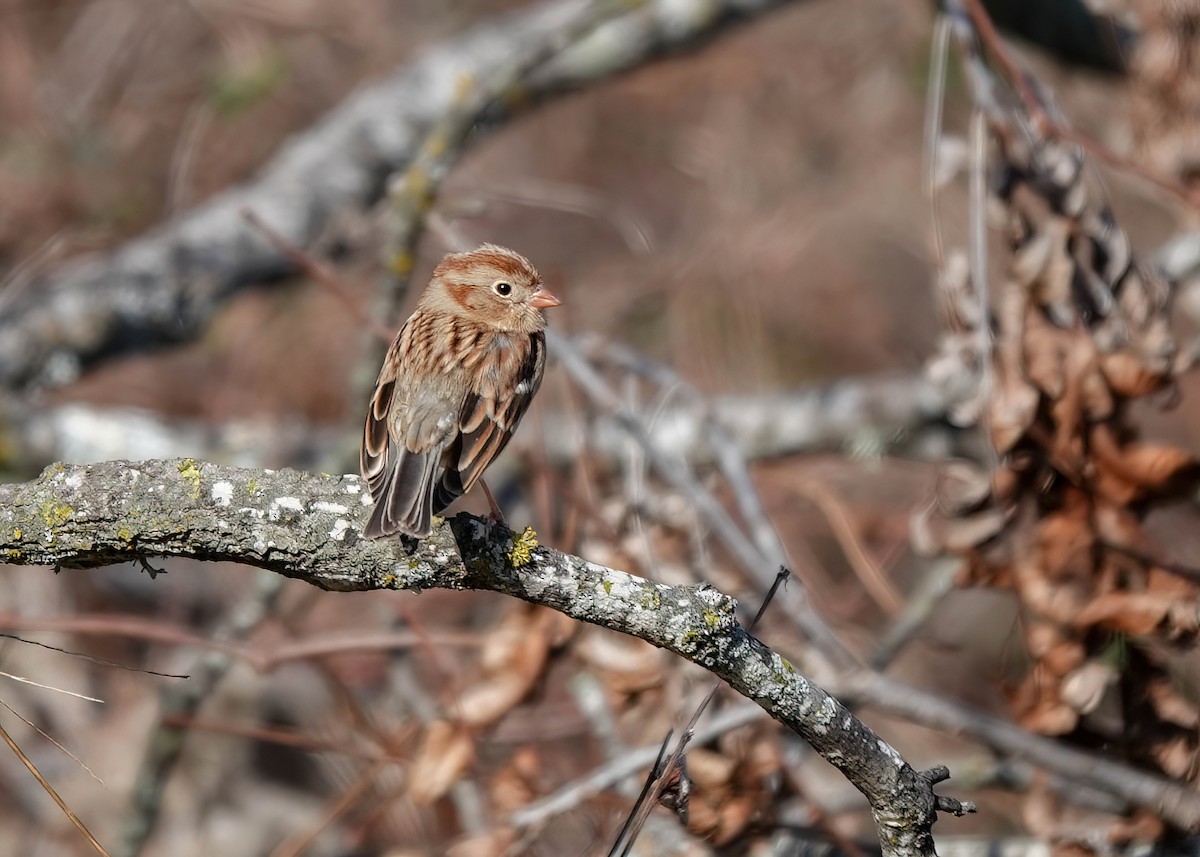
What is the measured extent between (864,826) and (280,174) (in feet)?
12.2

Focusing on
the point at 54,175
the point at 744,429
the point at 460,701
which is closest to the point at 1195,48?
the point at 744,429

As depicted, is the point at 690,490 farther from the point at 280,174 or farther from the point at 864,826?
the point at 280,174

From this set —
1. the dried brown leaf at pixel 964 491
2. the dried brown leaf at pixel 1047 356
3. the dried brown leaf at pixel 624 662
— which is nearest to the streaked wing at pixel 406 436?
the dried brown leaf at pixel 624 662

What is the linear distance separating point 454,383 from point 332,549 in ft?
3.51

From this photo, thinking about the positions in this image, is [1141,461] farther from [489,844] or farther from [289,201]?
[289,201]

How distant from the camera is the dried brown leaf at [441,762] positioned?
3.67 metres

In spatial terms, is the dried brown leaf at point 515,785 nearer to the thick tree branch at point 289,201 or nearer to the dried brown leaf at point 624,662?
the dried brown leaf at point 624,662

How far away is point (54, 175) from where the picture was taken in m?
7.69

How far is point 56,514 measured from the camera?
2.27m

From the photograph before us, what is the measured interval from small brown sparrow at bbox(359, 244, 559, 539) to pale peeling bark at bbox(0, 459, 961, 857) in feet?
0.29

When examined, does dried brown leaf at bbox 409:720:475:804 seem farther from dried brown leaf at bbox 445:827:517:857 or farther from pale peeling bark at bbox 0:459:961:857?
pale peeling bark at bbox 0:459:961:857

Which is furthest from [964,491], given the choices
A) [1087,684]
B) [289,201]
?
[289,201]

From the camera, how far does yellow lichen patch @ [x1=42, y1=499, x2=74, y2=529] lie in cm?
227

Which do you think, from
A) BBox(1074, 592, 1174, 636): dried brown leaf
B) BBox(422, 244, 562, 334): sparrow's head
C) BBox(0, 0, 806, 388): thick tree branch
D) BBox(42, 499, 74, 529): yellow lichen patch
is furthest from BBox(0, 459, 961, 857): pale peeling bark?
BBox(0, 0, 806, 388): thick tree branch
